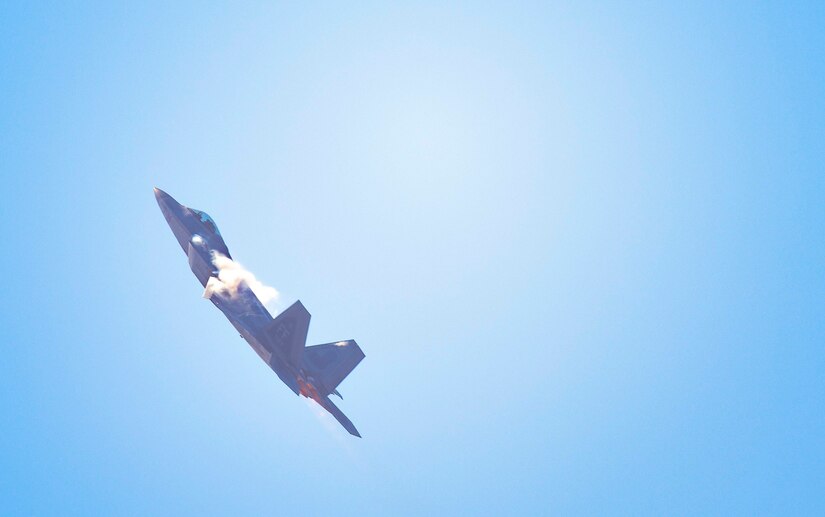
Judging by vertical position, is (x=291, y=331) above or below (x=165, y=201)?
below

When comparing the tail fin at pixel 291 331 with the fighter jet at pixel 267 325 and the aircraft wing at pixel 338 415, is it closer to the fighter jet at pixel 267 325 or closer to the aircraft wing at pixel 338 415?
the fighter jet at pixel 267 325

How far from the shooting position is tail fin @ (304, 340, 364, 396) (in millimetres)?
31578

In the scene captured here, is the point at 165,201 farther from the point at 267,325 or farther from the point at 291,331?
the point at 291,331

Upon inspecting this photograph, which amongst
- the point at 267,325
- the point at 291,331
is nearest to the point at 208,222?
the point at 267,325

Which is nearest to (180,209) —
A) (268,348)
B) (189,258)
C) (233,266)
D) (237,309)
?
(189,258)

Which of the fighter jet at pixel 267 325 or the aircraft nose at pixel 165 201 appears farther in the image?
the aircraft nose at pixel 165 201

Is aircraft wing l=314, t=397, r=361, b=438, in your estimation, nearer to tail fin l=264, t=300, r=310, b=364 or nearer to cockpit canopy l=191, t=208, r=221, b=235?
tail fin l=264, t=300, r=310, b=364

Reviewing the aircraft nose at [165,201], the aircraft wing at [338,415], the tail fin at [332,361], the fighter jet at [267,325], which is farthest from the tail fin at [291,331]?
the aircraft nose at [165,201]

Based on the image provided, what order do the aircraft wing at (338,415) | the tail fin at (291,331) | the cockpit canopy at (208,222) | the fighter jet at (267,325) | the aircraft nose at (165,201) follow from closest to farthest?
the tail fin at (291,331) < the fighter jet at (267,325) < the aircraft wing at (338,415) < the aircraft nose at (165,201) < the cockpit canopy at (208,222)

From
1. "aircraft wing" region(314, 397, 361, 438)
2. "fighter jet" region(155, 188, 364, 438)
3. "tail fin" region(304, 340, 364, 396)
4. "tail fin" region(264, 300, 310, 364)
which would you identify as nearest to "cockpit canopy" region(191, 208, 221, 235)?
"fighter jet" region(155, 188, 364, 438)

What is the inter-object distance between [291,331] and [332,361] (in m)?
6.62

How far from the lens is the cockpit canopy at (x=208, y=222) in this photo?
113 feet

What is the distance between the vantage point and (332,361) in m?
32.5

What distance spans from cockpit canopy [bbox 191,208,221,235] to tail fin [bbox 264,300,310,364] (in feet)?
37.6
